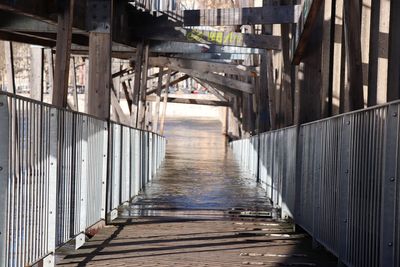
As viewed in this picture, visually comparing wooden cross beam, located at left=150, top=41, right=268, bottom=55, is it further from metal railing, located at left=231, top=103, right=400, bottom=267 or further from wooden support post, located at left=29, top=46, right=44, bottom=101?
metal railing, located at left=231, top=103, right=400, bottom=267

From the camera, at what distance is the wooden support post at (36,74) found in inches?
763

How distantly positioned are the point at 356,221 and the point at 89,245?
355 cm

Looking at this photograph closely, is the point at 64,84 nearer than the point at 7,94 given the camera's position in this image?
No

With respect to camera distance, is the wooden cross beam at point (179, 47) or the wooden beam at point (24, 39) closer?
the wooden beam at point (24, 39)

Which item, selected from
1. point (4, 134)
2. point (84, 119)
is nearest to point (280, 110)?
point (84, 119)

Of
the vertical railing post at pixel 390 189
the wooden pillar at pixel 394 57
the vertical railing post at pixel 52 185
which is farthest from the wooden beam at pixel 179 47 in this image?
the vertical railing post at pixel 390 189

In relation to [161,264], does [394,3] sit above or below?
above

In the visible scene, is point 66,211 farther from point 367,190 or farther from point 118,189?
point 118,189

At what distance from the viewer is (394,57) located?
38.6ft

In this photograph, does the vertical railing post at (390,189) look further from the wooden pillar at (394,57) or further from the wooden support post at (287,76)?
the wooden support post at (287,76)

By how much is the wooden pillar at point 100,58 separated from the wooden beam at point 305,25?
310cm

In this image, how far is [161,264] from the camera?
8.66 meters

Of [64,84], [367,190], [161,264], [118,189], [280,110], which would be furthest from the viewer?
[280,110]

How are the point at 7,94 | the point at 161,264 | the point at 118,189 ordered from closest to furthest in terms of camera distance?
1. the point at 7,94
2. the point at 161,264
3. the point at 118,189
